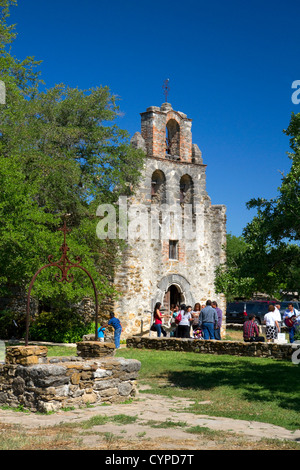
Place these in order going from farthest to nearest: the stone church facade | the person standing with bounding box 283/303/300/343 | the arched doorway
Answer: the arched doorway, the stone church facade, the person standing with bounding box 283/303/300/343

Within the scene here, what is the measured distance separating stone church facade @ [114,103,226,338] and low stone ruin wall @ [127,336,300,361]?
3.94m

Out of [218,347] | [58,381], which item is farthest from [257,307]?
[58,381]

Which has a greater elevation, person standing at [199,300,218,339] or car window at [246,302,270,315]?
car window at [246,302,270,315]

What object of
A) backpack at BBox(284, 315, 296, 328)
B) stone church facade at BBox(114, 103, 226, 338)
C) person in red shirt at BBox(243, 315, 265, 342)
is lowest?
person in red shirt at BBox(243, 315, 265, 342)

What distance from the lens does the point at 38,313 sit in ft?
83.5

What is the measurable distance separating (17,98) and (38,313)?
9.20m

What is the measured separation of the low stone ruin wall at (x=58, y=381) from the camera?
33.7ft

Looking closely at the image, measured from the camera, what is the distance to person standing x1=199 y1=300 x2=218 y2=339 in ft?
62.4

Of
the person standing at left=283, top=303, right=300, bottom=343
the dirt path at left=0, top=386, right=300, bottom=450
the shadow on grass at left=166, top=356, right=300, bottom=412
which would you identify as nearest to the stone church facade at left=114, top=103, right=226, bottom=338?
the person standing at left=283, top=303, right=300, bottom=343

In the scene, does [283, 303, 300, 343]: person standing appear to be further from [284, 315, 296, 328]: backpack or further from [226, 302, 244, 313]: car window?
[226, 302, 244, 313]: car window

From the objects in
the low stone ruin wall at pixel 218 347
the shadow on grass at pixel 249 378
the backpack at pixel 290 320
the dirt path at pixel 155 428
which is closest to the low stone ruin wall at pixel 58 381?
the dirt path at pixel 155 428

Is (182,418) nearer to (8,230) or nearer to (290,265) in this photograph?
(290,265)

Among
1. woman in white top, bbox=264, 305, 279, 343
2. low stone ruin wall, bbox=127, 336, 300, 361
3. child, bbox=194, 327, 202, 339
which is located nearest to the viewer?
low stone ruin wall, bbox=127, 336, 300, 361
